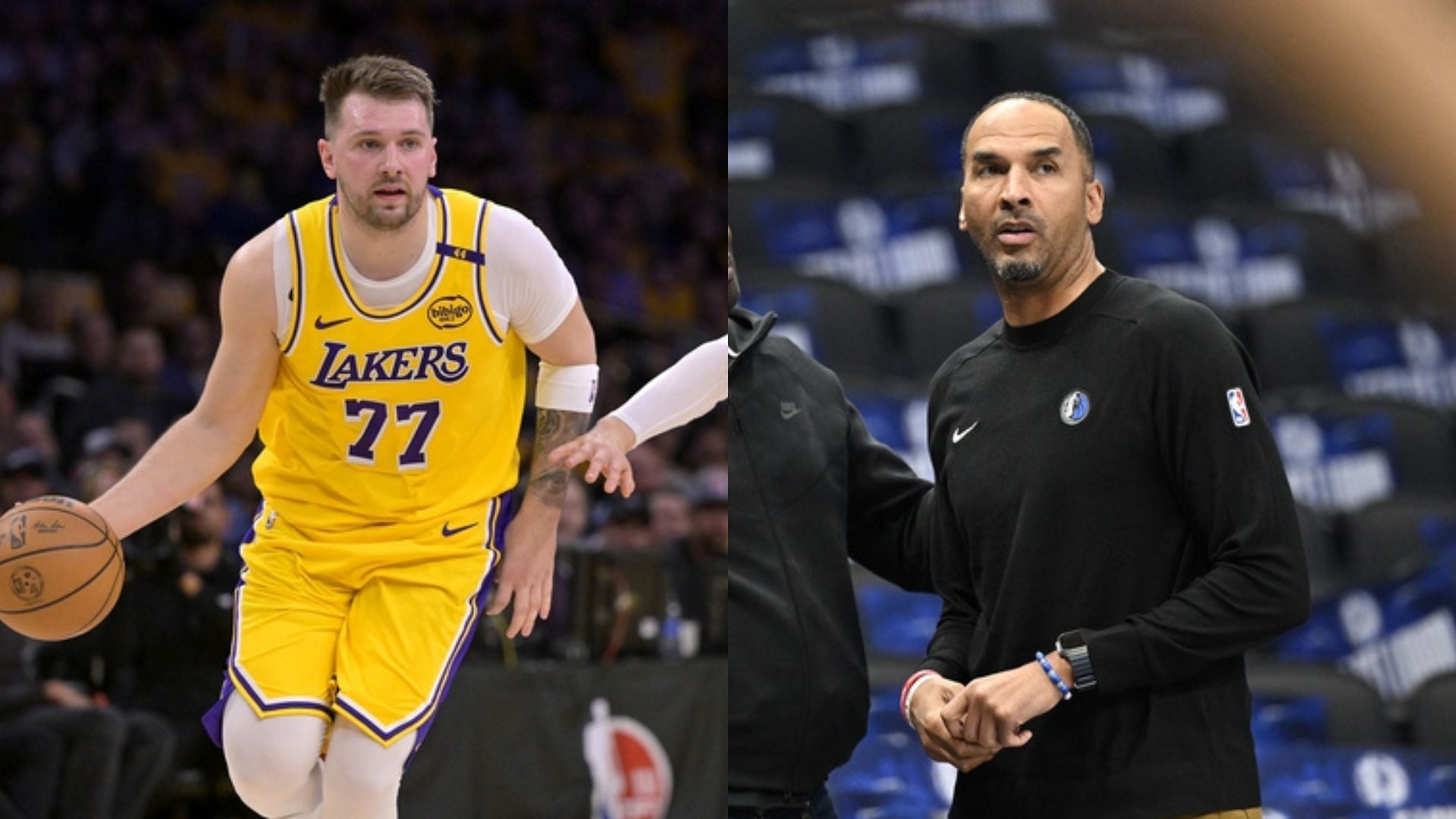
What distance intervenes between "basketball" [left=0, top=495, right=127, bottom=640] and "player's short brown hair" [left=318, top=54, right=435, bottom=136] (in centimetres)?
83

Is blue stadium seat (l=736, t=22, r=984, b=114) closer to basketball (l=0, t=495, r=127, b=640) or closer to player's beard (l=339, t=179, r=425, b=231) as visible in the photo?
player's beard (l=339, t=179, r=425, b=231)

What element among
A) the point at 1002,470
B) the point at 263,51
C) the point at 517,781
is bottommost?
the point at 517,781

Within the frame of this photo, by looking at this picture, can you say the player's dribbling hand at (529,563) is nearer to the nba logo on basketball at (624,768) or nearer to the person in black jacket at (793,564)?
the person in black jacket at (793,564)

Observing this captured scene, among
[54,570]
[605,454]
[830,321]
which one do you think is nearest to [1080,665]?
[605,454]

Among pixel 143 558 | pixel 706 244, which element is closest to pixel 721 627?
pixel 143 558

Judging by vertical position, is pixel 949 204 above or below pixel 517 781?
above

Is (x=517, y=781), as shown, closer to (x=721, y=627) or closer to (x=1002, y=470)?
(x=721, y=627)

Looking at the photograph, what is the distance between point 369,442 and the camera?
129 inches

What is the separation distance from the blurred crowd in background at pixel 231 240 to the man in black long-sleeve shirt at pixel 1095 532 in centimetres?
368

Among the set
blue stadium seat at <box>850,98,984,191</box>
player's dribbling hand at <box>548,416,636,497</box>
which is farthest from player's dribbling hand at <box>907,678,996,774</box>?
blue stadium seat at <box>850,98,984,191</box>

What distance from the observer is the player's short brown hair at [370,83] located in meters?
3.04

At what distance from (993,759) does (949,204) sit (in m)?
6.22

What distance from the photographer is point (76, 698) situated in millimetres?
5797

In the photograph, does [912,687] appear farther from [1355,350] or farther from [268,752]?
[1355,350]
